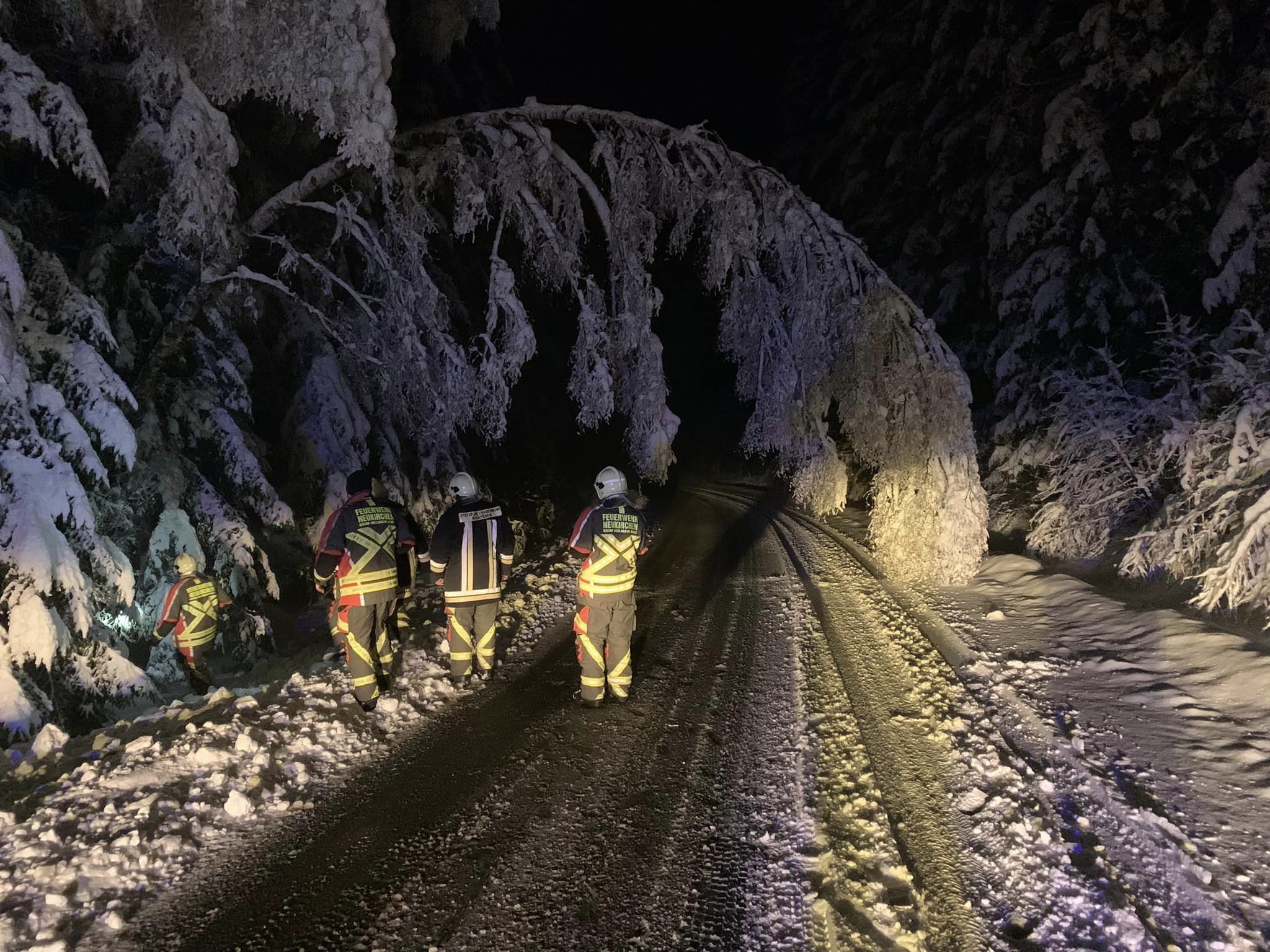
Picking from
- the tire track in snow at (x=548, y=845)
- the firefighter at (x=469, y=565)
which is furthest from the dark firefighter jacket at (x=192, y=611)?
the tire track in snow at (x=548, y=845)

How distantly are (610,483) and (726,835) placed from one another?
2.76 meters

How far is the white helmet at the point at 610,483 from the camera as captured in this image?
18.1 feet

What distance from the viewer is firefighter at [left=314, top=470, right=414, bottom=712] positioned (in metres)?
5.12

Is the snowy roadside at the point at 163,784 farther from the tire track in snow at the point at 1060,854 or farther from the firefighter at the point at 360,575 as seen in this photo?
the tire track in snow at the point at 1060,854

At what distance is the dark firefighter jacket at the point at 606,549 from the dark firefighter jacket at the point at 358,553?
4.98ft

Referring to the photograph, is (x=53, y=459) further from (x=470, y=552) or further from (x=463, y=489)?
(x=470, y=552)

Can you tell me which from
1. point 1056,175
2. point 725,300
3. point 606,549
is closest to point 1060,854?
point 606,549

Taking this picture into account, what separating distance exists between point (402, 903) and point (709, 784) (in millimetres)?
1921

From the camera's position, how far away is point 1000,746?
466cm

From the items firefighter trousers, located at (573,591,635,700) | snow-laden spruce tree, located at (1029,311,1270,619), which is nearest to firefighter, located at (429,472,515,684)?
firefighter trousers, located at (573,591,635,700)

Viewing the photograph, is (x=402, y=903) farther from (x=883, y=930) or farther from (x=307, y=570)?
(x=307, y=570)

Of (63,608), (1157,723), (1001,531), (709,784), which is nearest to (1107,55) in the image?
(1001,531)

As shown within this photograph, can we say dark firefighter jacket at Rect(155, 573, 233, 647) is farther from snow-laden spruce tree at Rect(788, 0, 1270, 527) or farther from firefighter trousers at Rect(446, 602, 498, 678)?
snow-laden spruce tree at Rect(788, 0, 1270, 527)

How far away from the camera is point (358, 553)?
515 cm
